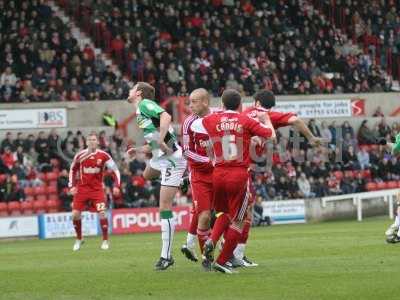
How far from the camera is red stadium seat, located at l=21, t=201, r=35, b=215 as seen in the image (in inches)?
1220

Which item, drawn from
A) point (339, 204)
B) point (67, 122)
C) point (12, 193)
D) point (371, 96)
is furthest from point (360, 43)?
point (12, 193)

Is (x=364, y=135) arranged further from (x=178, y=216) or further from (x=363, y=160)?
(x=178, y=216)

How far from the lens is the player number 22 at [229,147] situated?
12555 mm

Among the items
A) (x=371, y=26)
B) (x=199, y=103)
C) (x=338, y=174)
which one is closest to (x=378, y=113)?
(x=338, y=174)

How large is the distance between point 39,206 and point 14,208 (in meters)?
0.88

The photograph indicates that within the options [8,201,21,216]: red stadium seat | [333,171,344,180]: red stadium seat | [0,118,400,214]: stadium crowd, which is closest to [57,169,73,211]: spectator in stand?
[0,118,400,214]: stadium crowd

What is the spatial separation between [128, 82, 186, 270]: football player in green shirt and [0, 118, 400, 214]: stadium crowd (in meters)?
17.3

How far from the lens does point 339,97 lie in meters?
39.2

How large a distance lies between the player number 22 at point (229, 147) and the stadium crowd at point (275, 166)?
62.3 feet

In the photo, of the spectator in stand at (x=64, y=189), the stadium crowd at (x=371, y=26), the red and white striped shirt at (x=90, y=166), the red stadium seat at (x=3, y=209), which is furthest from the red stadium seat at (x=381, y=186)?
the red and white striped shirt at (x=90, y=166)

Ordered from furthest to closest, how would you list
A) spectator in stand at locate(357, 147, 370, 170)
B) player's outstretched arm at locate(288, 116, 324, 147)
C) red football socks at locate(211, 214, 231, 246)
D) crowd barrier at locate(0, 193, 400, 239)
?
spectator in stand at locate(357, 147, 370, 170)
crowd barrier at locate(0, 193, 400, 239)
red football socks at locate(211, 214, 231, 246)
player's outstretched arm at locate(288, 116, 324, 147)

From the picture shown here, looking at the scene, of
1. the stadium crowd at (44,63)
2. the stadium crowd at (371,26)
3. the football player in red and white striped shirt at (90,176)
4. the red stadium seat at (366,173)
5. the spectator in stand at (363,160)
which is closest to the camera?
the football player in red and white striped shirt at (90,176)

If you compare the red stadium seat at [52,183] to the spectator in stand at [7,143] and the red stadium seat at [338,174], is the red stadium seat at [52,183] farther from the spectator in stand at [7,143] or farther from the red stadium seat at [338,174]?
the red stadium seat at [338,174]

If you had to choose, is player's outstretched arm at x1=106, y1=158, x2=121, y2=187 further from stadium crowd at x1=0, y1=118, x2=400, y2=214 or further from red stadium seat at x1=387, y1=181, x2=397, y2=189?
red stadium seat at x1=387, y1=181, x2=397, y2=189
